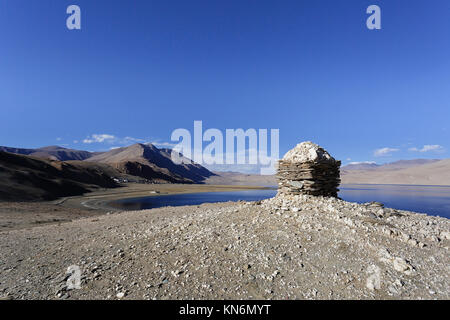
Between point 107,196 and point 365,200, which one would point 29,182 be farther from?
point 365,200

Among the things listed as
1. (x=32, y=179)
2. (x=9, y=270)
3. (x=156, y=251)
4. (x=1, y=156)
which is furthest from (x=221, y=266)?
(x=1, y=156)

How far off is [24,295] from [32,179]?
6909cm

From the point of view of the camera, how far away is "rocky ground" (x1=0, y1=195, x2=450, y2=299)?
16.4ft

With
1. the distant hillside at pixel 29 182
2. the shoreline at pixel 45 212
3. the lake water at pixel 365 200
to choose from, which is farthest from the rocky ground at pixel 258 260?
the distant hillside at pixel 29 182

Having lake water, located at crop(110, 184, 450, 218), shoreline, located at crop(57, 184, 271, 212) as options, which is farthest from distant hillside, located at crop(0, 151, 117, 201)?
lake water, located at crop(110, 184, 450, 218)

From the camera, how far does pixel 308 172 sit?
34.4 feet

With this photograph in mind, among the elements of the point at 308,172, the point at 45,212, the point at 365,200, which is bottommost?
the point at 365,200

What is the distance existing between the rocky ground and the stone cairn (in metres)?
1.64

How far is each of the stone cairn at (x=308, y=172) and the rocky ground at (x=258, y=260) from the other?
64.4 inches

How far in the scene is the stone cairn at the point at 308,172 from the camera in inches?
415

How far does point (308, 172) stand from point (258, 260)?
5857 millimetres

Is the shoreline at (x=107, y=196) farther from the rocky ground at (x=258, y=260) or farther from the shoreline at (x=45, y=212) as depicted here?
the rocky ground at (x=258, y=260)

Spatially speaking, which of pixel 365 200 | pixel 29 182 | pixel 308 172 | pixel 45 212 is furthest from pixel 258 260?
pixel 29 182
